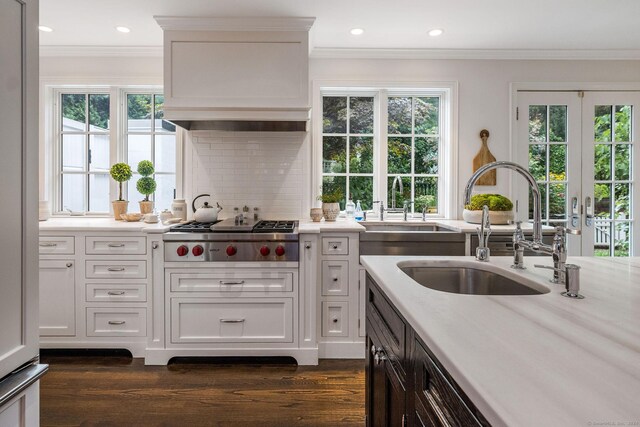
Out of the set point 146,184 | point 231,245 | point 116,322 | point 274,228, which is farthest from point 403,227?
point 116,322

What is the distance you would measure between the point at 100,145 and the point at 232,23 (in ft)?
5.77

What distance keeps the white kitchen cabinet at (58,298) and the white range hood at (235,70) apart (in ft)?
4.49

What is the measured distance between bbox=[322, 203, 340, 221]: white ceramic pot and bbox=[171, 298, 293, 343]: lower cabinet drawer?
847 mm

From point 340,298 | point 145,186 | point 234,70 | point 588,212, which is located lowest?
point 340,298

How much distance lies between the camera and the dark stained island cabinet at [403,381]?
0.69m

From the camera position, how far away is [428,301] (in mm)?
952

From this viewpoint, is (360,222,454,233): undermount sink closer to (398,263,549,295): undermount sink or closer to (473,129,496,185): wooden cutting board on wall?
(473,129,496,185): wooden cutting board on wall

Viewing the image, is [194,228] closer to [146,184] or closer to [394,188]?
[146,184]

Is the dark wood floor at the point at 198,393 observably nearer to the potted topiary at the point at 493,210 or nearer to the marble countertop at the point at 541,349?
the marble countertop at the point at 541,349

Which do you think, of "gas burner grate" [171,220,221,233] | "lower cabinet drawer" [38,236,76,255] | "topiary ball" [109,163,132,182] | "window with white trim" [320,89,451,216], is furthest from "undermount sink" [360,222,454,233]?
"lower cabinet drawer" [38,236,76,255]

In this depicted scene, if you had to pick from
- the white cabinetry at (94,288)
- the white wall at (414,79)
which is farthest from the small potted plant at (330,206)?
the white cabinetry at (94,288)

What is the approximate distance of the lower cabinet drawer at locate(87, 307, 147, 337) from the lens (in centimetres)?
268

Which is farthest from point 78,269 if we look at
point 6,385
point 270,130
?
point 6,385

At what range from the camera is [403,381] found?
3.34 ft
